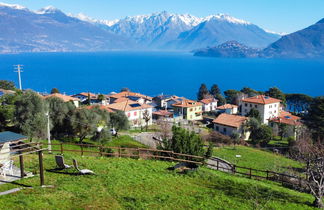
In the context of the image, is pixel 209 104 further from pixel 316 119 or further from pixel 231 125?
pixel 316 119

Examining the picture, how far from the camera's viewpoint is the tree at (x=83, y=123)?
35.6m

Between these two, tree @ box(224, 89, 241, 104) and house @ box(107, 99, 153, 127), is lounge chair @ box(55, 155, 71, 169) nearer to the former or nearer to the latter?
house @ box(107, 99, 153, 127)

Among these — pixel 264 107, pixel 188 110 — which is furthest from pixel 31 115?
pixel 264 107

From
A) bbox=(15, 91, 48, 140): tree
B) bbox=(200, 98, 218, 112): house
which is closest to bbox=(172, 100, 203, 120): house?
bbox=(200, 98, 218, 112): house

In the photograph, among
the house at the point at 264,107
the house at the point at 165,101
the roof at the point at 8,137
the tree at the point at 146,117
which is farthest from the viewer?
the house at the point at 165,101

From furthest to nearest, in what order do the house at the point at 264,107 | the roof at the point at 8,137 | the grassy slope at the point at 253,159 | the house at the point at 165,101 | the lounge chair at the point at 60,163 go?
the house at the point at 165,101
the house at the point at 264,107
the grassy slope at the point at 253,159
the lounge chair at the point at 60,163
the roof at the point at 8,137

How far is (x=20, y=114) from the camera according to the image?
32031 mm

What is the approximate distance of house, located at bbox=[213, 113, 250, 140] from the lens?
54.5 m

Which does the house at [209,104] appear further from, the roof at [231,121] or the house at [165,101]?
the roof at [231,121]

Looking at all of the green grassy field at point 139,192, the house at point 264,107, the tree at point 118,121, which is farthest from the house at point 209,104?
the green grassy field at point 139,192

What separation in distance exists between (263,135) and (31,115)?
36303 millimetres

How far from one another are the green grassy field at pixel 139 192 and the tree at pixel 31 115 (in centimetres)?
1459

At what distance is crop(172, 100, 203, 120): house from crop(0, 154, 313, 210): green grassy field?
5670 centimetres

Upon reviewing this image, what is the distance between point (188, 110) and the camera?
7362cm
